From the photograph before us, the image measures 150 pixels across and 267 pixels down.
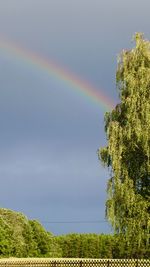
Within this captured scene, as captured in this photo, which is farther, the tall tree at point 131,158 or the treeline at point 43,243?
the treeline at point 43,243

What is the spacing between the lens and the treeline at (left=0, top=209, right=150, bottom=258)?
47.3m

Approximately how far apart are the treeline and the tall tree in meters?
4.22

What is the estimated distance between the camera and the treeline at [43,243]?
155 feet

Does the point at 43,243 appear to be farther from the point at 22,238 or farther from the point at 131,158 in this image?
the point at 131,158

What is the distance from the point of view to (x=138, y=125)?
108 ft

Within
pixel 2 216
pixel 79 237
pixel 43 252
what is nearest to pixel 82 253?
pixel 79 237

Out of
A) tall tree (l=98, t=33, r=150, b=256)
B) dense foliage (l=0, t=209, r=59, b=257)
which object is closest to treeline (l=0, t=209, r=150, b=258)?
dense foliage (l=0, t=209, r=59, b=257)

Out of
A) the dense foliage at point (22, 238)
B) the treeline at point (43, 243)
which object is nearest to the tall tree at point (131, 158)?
the treeline at point (43, 243)

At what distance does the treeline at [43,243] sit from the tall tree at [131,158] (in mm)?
4222

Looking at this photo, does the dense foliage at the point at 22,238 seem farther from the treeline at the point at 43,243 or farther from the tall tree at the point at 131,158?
the tall tree at the point at 131,158

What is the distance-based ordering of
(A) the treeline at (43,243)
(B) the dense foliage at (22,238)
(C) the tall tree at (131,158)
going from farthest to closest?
(A) the treeline at (43,243), (B) the dense foliage at (22,238), (C) the tall tree at (131,158)

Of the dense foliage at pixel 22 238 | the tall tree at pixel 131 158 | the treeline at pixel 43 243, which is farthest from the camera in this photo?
the treeline at pixel 43 243

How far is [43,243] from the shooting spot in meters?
53.1

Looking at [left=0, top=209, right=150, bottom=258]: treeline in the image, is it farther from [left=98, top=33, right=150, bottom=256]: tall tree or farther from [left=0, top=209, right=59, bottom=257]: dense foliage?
[left=98, top=33, right=150, bottom=256]: tall tree
